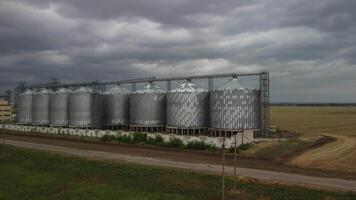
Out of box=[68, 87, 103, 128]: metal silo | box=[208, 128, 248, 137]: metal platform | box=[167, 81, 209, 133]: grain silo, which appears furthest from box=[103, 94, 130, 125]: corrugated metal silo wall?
box=[208, 128, 248, 137]: metal platform

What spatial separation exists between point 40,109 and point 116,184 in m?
58.0

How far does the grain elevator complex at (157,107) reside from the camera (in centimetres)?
5097

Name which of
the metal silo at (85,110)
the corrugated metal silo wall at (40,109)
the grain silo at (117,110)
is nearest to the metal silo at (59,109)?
the corrugated metal silo wall at (40,109)

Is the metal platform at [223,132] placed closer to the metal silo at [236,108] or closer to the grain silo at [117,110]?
the metal silo at [236,108]

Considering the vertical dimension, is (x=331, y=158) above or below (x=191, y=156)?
above

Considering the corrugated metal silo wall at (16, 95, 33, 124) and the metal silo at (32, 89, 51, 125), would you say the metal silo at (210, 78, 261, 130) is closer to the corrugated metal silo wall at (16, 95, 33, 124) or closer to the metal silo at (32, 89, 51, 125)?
the metal silo at (32, 89, 51, 125)

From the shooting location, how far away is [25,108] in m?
84.4

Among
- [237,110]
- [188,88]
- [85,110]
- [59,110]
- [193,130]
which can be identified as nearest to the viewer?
[237,110]

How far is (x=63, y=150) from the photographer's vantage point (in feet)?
149

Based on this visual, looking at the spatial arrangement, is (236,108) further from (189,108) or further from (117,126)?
(117,126)

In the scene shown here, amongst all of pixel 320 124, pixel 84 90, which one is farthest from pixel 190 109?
pixel 320 124

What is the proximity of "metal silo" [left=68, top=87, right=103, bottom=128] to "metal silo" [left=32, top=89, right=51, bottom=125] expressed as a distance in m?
11.1

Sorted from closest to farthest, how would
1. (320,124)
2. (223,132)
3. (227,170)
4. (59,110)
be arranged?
(227,170), (223,132), (59,110), (320,124)

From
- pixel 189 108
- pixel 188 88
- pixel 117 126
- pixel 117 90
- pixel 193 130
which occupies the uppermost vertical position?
pixel 117 90
